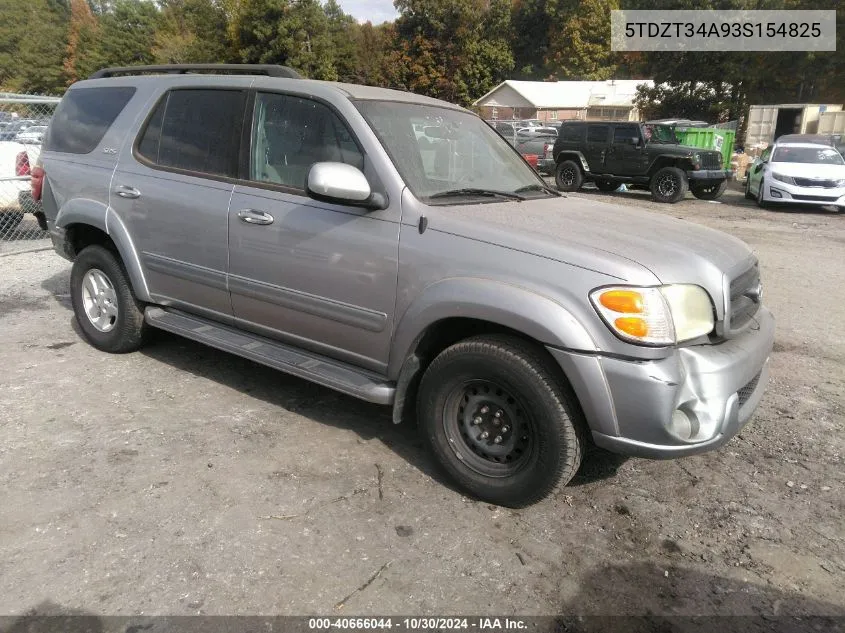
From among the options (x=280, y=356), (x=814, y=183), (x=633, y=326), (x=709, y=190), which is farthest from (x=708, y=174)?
(x=633, y=326)

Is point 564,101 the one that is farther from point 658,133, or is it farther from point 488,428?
point 488,428

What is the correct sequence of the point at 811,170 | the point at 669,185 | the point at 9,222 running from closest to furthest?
the point at 9,222 → the point at 811,170 → the point at 669,185

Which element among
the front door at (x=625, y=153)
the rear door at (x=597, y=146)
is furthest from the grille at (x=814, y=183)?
the rear door at (x=597, y=146)

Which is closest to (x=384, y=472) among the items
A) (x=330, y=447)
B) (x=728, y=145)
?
(x=330, y=447)

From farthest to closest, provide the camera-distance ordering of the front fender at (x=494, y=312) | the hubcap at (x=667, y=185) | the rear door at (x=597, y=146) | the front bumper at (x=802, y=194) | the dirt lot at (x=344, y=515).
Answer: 1. the rear door at (x=597, y=146)
2. the hubcap at (x=667, y=185)
3. the front bumper at (x=802, y=194)
4. the front fender at (x=494, y=312)
5. the dirt lot at (x=344, y=515)

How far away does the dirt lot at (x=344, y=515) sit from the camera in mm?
2527

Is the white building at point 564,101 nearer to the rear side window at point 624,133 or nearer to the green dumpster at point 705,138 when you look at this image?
the green dumpster at point 705,138

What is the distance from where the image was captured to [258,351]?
12.4 feet

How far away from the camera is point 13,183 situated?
8.41m

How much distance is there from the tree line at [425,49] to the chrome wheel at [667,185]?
77.5 feet

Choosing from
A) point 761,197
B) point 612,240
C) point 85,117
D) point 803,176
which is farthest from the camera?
point 761,197

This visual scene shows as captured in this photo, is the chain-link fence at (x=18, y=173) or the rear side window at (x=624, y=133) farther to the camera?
the rear side window at (x=624, y=133)

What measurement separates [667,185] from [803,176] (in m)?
2.94

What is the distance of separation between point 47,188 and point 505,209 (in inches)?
144
